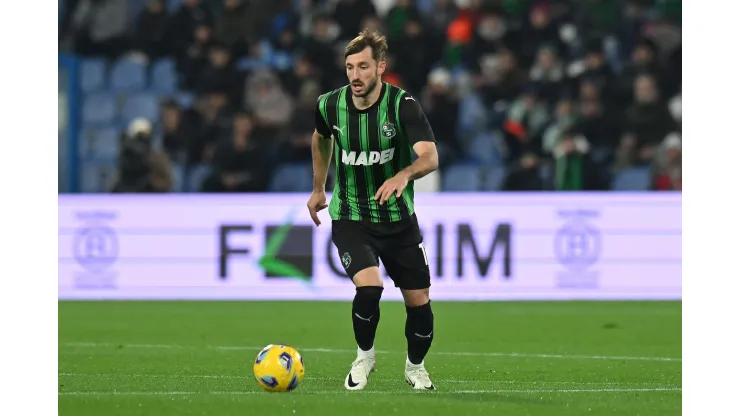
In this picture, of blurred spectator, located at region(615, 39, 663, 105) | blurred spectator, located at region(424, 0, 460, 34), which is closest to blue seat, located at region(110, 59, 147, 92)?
blurred spectator, located at region(424, 0, 460, 34)

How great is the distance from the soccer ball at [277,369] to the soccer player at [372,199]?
0.40m

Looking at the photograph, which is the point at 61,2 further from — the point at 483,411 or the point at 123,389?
the point at 483,411

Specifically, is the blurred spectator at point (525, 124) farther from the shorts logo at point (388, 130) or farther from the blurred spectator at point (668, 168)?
the shorts logo at point (388, 130)

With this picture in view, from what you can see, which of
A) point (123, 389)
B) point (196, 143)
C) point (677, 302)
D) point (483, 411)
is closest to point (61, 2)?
point (196, 143)

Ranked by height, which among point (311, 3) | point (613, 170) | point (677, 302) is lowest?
point (677, 302)

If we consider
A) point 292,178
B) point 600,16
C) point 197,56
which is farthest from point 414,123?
point 600,16

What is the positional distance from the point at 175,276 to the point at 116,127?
3.43m

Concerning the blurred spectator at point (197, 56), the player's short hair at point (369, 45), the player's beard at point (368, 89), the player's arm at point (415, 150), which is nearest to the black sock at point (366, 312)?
the player's arm at point (415, 150)

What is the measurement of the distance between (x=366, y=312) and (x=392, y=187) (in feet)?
2.77

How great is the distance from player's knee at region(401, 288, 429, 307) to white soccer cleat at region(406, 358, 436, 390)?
33 cm

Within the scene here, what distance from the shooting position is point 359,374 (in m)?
7.04

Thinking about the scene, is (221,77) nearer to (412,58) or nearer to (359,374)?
(412,58)

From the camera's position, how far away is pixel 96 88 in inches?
694

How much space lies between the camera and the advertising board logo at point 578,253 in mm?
14289
